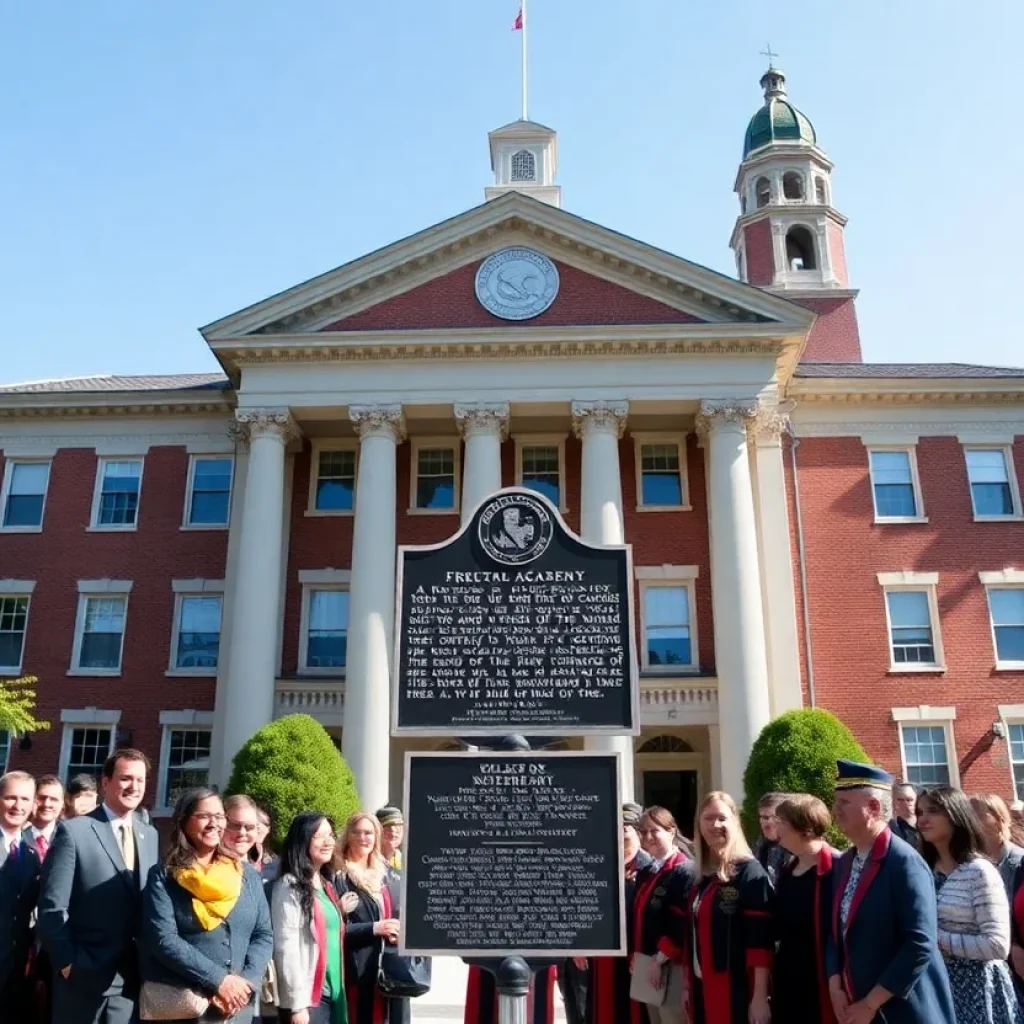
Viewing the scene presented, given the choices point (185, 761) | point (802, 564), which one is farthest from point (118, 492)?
point (802, 564)

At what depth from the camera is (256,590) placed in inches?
932

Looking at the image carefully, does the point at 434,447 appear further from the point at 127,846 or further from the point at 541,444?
the point at 127,846

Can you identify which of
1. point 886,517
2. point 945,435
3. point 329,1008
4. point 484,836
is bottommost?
point 329,1008

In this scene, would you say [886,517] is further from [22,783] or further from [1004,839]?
[22,783]

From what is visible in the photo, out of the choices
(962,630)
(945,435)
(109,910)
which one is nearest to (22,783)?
(109,910)

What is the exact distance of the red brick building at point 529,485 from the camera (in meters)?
24.4

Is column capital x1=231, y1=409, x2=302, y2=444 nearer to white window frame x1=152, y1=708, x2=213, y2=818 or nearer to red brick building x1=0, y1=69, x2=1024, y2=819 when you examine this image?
red brick building x1=0, y1=69, x2=1024, y2=819

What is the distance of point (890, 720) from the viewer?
24969 millimetres

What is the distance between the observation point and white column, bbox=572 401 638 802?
23766mm

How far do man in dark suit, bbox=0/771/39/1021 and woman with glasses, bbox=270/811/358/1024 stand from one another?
1.64 meters

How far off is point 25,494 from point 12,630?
3.98 m

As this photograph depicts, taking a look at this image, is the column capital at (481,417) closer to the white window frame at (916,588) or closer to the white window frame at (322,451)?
the white window frame at (322,451)

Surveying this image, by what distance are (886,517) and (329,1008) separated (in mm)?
23324

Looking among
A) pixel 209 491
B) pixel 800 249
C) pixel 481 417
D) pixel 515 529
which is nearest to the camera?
pixel 515 529
